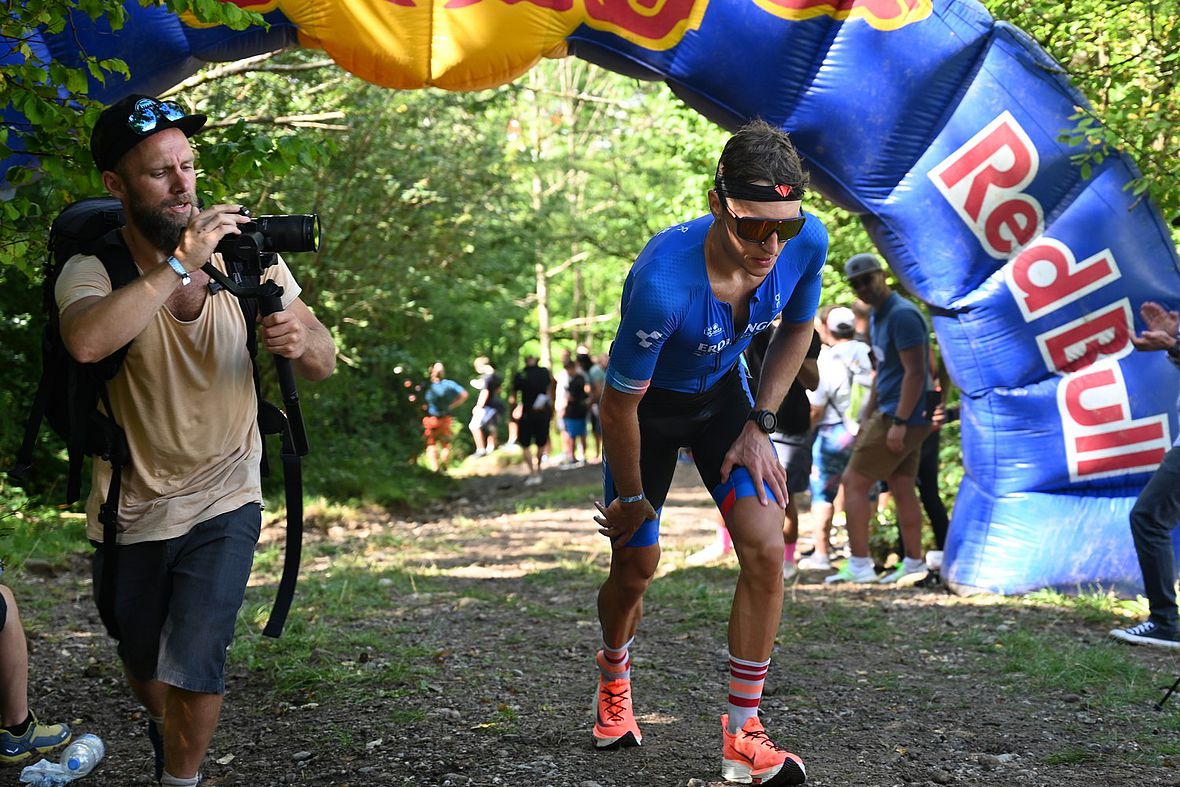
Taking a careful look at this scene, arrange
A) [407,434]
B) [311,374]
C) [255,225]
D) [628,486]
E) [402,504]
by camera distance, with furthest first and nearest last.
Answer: [407,434] → [402,504] → [628,486] → [311,374] → [255,225]

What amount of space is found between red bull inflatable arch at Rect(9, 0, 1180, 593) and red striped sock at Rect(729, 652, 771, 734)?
393cm

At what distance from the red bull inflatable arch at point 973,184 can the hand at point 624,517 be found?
3.59 m

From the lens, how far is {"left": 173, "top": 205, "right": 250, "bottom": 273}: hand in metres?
2.99

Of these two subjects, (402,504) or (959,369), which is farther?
(402,504)

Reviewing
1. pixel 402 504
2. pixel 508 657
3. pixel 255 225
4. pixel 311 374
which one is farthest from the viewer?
pixel 402 504

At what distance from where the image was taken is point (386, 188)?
13.8 metres

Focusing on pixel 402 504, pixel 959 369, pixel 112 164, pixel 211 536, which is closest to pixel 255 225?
pixel 112 164

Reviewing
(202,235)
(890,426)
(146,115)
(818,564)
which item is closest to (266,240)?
(202,235)

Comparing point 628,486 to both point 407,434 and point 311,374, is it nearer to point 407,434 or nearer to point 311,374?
point 311,374

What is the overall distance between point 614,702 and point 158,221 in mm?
2244

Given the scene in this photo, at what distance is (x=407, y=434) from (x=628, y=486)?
13446mm

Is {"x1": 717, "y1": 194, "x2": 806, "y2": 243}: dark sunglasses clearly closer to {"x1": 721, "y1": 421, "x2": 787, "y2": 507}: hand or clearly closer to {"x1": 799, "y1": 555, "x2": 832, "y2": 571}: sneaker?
{"x1": 721, "y1": 421, "x2": 787, "y2": 507}: hand

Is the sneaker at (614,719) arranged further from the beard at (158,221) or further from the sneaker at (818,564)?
Result: the sneaker at (818,564)

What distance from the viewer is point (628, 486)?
3.94 m
